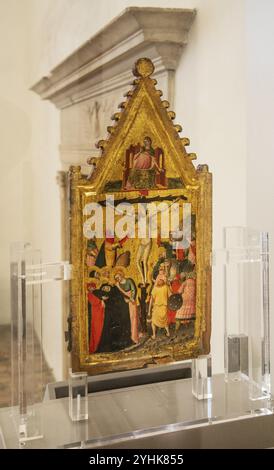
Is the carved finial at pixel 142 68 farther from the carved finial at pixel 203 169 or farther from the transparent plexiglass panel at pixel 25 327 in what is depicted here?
the transparent plexiglass panel at pixel 25 327

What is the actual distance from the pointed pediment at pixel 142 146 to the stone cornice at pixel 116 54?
0.77m

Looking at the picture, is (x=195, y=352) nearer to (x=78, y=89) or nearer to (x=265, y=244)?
(x=265, y=244)

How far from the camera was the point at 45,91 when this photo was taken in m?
3.03

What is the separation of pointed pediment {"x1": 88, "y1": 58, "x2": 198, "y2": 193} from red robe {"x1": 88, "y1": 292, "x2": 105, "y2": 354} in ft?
1.36

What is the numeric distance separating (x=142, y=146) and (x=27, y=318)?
761mm

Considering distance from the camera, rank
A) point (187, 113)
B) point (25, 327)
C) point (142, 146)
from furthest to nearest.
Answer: point (187, 113) < point (142, 146) < point (25, 327)

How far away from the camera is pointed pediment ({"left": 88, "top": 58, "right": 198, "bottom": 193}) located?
2.23 m

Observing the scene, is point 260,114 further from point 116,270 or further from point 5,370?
point 5,370

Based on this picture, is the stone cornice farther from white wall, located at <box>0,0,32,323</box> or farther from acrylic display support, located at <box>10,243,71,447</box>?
acrylic display support, located at <box>10,243,71,447</box>

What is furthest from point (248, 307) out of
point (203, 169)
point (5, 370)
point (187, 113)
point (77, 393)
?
point (5, 370)

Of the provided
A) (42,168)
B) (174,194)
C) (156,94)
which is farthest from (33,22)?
(174,194)

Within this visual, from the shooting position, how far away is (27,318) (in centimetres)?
219

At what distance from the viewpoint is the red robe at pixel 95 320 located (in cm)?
227

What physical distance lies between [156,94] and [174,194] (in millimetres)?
383
